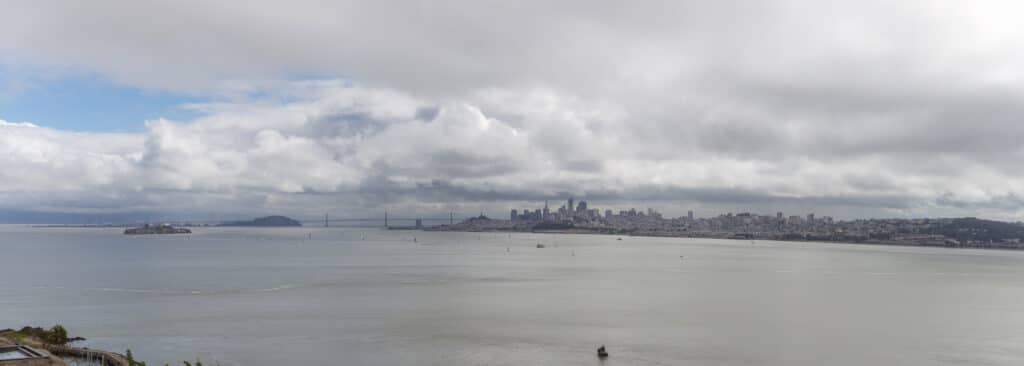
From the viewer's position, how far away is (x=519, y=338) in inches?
1158

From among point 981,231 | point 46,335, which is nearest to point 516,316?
point 46,335

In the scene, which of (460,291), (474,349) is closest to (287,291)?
(460,291)

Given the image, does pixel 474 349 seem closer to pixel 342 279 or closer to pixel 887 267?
pixel 342 279

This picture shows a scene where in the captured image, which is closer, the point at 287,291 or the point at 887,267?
the point at 287,291

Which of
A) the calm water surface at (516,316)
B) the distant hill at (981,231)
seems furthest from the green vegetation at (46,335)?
the distant hill at (981,231)

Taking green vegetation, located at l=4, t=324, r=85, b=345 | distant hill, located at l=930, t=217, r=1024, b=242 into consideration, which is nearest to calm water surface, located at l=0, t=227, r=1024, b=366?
green vegetation, located at l=4, t=324, r=85, b=345

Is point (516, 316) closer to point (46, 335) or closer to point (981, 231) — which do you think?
point (46, 335)

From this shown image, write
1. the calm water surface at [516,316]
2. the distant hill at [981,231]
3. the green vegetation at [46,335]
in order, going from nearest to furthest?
1. the green vegetation at [46,335]
2. the calm water surface at [516,316]
3. the distant hill at [981,231]

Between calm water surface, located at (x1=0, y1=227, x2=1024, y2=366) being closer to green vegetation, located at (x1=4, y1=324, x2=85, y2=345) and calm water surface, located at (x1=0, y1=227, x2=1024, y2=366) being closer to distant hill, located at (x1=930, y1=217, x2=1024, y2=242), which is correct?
green vegetation, located at (x1=4, y1=324, x2=85, y2=345)

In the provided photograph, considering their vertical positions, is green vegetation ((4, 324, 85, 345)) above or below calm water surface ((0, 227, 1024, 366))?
above

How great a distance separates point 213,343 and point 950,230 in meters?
206

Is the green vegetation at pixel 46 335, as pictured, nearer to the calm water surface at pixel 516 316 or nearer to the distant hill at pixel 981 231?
the calm water surface at pixel 516 316

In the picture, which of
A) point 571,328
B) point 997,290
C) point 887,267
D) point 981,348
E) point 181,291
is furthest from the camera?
point 887,267

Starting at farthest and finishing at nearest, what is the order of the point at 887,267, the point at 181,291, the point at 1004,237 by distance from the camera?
the point at 1004,237, the point at 887,267, the point at 181,291
